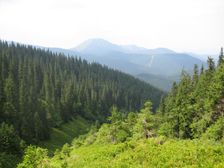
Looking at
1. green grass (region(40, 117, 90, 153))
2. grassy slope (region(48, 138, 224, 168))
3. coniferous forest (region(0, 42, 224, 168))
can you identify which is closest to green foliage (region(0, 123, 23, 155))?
coniferous forest (region(0, 42, 224, 168))

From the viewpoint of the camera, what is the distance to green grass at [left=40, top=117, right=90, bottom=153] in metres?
99.9

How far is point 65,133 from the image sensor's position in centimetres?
11738

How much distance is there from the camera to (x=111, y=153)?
32500 millimetres

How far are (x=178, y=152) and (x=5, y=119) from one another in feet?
230

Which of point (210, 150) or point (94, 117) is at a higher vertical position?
point (210, 150)

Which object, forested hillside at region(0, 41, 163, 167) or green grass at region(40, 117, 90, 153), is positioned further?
green grass at region(40, 117, 90, 153)

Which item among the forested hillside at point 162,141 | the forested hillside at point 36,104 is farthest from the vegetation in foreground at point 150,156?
the forested hillside at point 36,104

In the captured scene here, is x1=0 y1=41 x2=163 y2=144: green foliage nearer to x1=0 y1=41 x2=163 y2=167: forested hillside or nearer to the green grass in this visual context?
x1=0 y1=41 x2=163 y2=167: forested hillside

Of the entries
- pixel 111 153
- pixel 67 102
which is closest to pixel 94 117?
pixel 67 102

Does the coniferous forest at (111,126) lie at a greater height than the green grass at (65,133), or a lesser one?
greater

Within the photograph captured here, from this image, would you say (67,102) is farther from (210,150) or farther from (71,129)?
(210,150)

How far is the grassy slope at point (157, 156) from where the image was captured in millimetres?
24564

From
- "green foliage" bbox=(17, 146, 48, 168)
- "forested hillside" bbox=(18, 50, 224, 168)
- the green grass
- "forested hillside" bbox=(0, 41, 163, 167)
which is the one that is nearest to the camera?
"green foliage" bbox=(17, 146, 48, 168)

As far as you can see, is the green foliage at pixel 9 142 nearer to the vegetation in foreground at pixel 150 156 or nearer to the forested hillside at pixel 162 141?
the forested hillside at pixel 162 141
